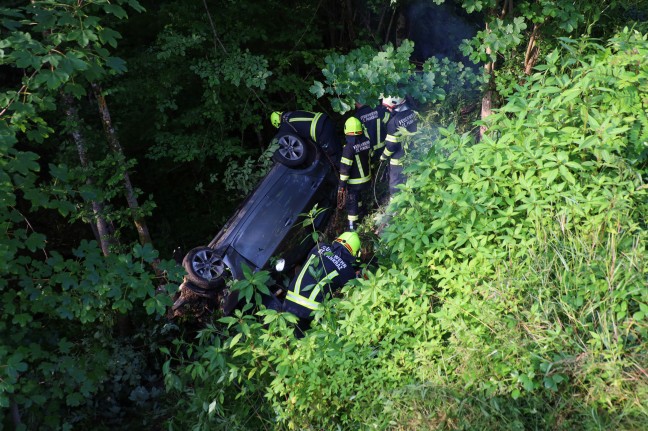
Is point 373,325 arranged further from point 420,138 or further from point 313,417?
point 420,138

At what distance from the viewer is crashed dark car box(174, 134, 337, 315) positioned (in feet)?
19.9

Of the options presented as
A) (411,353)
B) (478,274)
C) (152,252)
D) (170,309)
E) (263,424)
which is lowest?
(170,309)

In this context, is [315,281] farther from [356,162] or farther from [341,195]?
[356,162]

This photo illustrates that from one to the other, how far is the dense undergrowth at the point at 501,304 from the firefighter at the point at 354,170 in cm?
248

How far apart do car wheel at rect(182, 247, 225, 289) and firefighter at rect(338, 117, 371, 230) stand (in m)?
1.83

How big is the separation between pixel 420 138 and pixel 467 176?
2341 millimetres

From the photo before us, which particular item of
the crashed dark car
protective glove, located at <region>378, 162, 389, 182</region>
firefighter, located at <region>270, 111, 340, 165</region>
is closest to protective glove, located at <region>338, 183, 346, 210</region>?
the crashed dark car

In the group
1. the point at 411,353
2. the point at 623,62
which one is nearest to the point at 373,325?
the point at 411,353

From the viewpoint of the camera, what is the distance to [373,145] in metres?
7.27

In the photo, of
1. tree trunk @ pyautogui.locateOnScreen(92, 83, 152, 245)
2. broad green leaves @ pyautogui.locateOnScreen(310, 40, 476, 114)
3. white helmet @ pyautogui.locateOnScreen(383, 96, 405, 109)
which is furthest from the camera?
white helmet @ pyautogui.locateOnScreen(383, 96, 405, 109)

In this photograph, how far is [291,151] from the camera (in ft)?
22.7

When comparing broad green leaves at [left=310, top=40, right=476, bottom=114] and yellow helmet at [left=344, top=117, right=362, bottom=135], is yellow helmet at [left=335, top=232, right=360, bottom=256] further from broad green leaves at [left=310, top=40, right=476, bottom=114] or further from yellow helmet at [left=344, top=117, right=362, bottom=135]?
yellow helmet at [left=344, top=117, right=362, bottom=135]

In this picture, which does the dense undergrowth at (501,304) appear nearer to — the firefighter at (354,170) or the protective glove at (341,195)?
the firefighter at (354,170)

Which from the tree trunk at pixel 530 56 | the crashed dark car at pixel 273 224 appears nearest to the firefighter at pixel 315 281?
the crashed dark car at pixel 273 224
